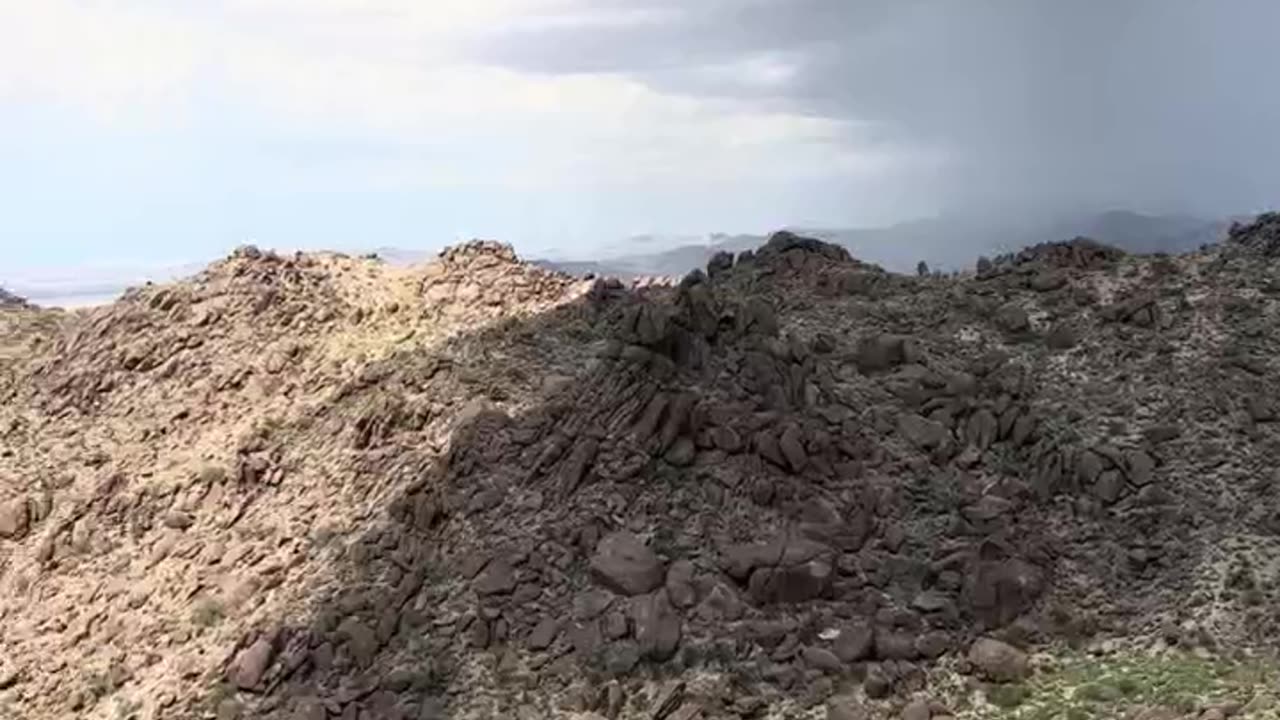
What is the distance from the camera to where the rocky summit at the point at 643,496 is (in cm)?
2325

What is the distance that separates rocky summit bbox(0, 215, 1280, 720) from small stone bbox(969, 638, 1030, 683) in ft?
0.20

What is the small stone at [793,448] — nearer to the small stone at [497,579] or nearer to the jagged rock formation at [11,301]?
the small stone at [497,579]

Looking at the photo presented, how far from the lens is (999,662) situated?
22.5 meters

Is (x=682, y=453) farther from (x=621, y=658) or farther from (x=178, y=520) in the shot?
(x=178, y=520)

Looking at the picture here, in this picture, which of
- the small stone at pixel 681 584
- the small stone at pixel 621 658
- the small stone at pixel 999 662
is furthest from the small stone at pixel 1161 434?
the small stone at pixel 621 658

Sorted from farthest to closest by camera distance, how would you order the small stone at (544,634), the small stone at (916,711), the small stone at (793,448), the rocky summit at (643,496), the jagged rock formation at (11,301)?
the jagged rock formation at (11,301) → the small stone at (793,448) → the small stone at (544,634) → the rocky summit at (643,496) → the small stone at (916,711)

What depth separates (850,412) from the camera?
28.1 m

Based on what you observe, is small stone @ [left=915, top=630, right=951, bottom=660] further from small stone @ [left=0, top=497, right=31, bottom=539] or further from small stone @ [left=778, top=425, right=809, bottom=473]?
small stone @ [left=0, top=497, right=31, bottom=539]

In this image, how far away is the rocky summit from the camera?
2325 cm

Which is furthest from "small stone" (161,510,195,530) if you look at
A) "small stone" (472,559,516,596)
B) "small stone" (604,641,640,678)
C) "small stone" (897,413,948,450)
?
"small stone" (897,413,948,450)

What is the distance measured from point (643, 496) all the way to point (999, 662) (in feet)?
24.1

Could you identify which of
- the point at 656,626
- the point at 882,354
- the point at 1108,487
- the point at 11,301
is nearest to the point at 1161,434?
the point at 1108,487

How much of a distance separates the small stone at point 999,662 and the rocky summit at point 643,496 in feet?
0.20

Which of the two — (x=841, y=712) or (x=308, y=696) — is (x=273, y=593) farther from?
(x=841, y=712)
